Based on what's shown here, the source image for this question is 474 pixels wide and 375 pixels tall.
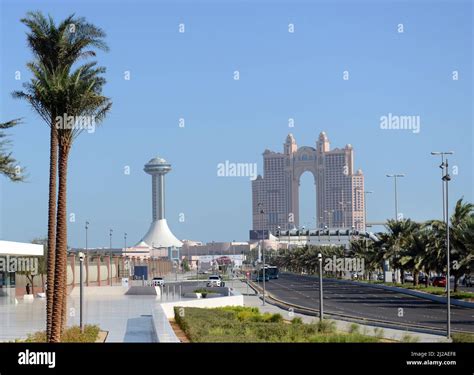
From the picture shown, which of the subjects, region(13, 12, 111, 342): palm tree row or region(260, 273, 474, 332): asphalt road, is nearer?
region(13, 12, 111, 342): palm tree row

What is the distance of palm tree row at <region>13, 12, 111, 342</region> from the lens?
2834 cm

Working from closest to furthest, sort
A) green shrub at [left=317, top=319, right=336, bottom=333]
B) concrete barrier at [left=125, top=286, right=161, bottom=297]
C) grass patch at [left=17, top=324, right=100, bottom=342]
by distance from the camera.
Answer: grass patch at [left=17, top=324, right=100, bottom=342] < green shrub at [left=317, top=319, right=336, bottom=333] < concrete barrier at [left=125, top=286, right=161, bottom=297]

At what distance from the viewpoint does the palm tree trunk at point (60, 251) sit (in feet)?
90.5

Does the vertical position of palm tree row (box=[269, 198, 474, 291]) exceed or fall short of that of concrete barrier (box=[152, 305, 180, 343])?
it exceeds it

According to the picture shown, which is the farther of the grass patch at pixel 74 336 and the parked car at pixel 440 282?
the parked car at pixel 440 282

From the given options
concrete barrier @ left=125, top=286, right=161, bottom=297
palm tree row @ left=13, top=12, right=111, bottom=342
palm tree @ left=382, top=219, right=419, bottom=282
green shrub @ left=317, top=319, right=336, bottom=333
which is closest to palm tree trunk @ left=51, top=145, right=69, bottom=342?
palm tree row @ left=13, top=12, right=111, bottom=342

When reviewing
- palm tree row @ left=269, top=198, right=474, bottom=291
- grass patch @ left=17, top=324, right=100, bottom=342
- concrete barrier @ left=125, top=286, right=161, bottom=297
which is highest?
palm tree row @ left=269, top=198, right=474, bottom=291

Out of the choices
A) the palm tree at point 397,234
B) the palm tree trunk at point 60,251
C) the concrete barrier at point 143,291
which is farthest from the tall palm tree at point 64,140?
the palm tree at point 397,234

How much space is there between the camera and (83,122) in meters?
29.3

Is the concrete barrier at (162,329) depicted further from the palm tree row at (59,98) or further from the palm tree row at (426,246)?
the palm tree row at (426,246)

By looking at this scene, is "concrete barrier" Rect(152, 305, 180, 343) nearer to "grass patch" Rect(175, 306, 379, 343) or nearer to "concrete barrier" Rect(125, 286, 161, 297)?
"grass patch" Rect(175, 306, 379, 343)
